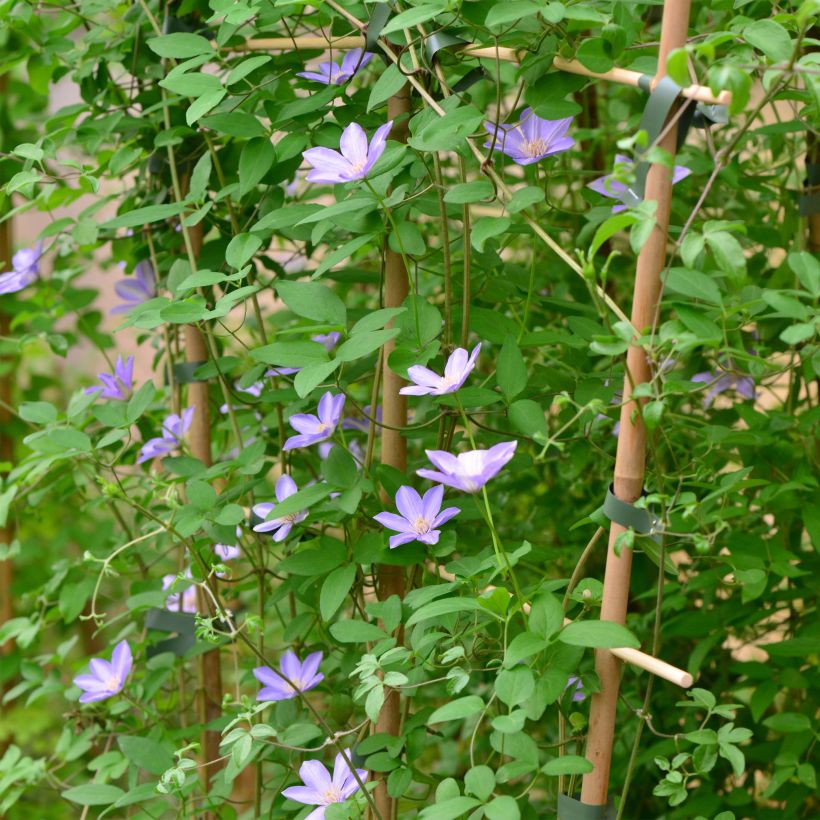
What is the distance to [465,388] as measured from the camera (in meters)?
0.85

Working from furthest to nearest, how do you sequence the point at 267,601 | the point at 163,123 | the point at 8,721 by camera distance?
the point at 8,721 → the point at 163,123 → the point at 267,601

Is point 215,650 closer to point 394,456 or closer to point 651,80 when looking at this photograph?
point 394,456

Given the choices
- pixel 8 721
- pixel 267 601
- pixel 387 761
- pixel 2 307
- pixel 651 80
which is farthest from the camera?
pixel 8 721

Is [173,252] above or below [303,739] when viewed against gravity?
above

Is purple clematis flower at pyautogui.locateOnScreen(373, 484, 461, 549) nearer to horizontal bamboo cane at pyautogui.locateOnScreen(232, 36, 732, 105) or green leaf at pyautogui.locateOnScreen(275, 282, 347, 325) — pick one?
green leaf at pyautogui.locateOnScreen(275, 282, 347, 325)

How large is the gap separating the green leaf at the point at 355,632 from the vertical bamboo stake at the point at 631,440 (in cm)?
18

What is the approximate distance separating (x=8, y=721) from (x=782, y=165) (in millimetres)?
1557

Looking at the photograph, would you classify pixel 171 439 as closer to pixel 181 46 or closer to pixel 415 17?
pixel 181 46

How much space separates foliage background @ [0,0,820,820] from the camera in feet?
2.42

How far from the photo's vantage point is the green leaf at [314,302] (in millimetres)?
823

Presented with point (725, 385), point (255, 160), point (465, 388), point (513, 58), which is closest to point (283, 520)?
point (465, 388)

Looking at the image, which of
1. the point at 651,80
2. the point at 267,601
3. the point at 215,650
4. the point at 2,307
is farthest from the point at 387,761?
the point at 2,307

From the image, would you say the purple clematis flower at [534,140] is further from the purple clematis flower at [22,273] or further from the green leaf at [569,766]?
the purple clematis flower at [22,273]

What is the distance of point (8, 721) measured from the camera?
1865 mm
